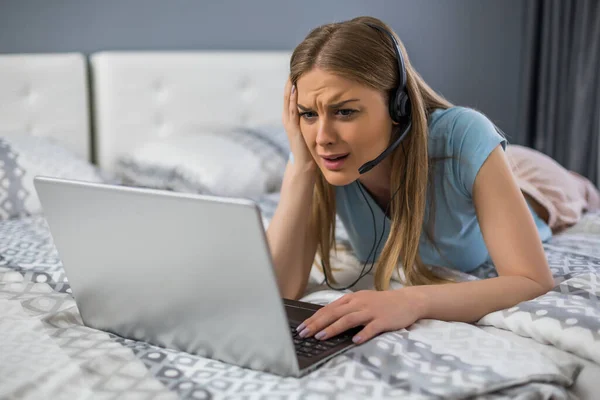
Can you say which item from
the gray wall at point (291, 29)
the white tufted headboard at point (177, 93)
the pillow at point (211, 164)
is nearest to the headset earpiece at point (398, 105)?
the pillow at point (211, 164)

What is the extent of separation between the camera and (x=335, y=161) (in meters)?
1.17

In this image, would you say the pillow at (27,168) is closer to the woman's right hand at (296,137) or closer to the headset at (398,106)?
the woman's right hand at (296,137)

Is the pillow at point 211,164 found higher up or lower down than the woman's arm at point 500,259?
lower down

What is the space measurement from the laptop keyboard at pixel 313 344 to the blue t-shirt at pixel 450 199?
426 millimetres

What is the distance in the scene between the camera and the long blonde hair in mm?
1130

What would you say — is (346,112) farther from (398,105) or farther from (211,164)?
(211,164)

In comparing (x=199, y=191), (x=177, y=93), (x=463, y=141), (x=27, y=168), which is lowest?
(x=199, y=191)

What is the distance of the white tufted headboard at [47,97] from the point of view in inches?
88.7

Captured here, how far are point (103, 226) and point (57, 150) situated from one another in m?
1.35

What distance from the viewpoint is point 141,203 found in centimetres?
80

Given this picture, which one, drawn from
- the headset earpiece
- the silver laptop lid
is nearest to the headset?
the headset earpiece

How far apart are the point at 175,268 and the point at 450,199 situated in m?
0.63

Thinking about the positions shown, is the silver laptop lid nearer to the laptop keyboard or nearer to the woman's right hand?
the laptop keyboard

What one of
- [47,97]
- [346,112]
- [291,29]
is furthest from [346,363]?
[291,29]
